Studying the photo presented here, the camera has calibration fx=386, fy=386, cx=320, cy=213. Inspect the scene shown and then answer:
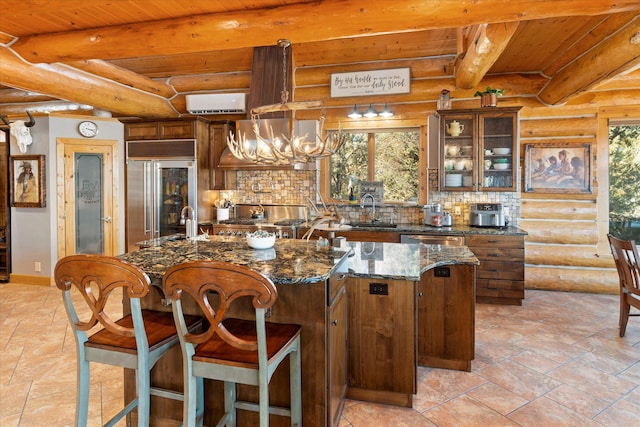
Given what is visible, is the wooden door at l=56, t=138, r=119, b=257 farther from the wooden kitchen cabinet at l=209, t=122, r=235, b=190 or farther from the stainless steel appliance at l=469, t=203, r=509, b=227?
the stainless steel appliance at l=469, t=203, r=509, b=227

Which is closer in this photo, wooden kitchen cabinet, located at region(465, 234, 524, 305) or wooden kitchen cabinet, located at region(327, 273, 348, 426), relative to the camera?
wooden kitchen cabinet, located at region(327, 273, 348, 426)

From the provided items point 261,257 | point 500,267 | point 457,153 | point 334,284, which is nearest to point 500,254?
point 500,267

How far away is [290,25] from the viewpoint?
2.91 meters

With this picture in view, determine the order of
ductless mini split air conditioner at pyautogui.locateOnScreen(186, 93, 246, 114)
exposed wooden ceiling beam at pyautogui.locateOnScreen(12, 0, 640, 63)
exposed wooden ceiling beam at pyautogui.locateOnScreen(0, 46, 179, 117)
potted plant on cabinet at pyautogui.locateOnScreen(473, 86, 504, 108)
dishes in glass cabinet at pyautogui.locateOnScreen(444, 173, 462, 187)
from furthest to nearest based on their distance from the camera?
ductless mini split air conditioner at pyautogui.locateOnScreen(186, 93, 246, 114) → dishes in glass cabinet at pyautogui.locateOnScreen(444, 173, 462, 187) → potted plant on cabinet at pyautogui.locateOnScreen(473, 86, 504, 108) → exposed wooden ceiling beam at pyautogui.locateOnScreen(0, 46, 179, 117) → exposed wooden ceiling beam at pyautogui.locateOnScreen(12, 0, 640, 63)

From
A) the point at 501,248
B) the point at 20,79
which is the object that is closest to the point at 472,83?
the point at 501,248

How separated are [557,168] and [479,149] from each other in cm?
125

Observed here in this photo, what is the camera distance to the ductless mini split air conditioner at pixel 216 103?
571 cm

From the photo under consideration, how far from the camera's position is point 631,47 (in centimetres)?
330

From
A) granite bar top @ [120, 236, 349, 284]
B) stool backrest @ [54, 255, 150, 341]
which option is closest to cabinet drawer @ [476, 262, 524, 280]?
granite bar top @ [120, 236, 349, 284]

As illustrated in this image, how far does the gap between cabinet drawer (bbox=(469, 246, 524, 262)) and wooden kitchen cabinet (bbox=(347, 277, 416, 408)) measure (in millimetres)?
2718

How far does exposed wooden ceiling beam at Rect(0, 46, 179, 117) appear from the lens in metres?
3.64

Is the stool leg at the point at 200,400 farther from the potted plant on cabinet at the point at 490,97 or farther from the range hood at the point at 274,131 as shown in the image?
the potted plant on cabinet at the point at 490,97

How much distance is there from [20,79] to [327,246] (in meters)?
3.43

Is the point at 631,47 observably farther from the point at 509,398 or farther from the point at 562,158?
the point at 509,398
